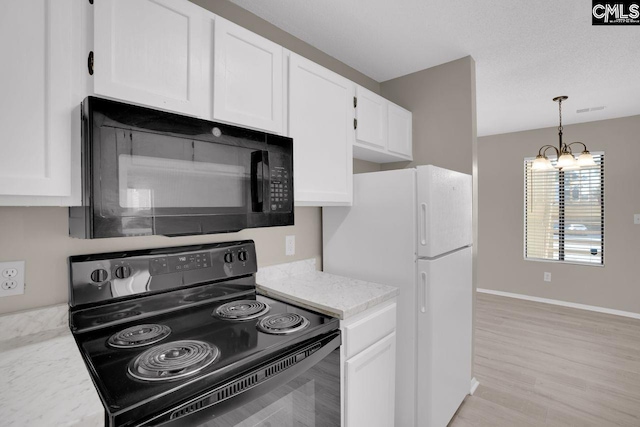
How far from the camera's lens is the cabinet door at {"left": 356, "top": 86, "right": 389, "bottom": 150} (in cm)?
199

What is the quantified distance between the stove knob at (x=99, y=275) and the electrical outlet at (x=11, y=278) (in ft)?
0.68

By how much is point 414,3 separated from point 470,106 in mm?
923

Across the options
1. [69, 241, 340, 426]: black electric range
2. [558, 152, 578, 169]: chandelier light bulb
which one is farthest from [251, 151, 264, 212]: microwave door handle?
[558, 152, 578, 169]: chandelier light bulb

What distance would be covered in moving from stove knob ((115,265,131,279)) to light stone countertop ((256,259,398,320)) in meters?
0.65

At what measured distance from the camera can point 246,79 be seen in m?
1.37

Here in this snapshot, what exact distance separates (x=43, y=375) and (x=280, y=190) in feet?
3.19

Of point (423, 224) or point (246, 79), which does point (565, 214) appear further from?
point (246, 79)

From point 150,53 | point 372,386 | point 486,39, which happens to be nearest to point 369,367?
point 372,386

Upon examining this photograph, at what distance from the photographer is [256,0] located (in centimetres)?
170

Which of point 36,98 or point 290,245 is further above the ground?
point 36,98

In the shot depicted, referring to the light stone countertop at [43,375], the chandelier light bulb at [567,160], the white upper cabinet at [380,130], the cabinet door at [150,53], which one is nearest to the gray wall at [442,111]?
the white upper cabinet at [380,130]

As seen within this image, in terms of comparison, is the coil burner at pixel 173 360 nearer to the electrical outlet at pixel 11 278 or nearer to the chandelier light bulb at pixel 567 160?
the electrical outlet at pixel 11 278

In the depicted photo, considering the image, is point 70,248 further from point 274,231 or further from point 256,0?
point 256,0

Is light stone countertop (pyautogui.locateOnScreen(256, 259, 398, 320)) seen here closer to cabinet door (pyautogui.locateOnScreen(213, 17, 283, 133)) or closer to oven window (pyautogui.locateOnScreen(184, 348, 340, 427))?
oven window (pyautogui.locateOnScreen(184, 348, 340, 427))
